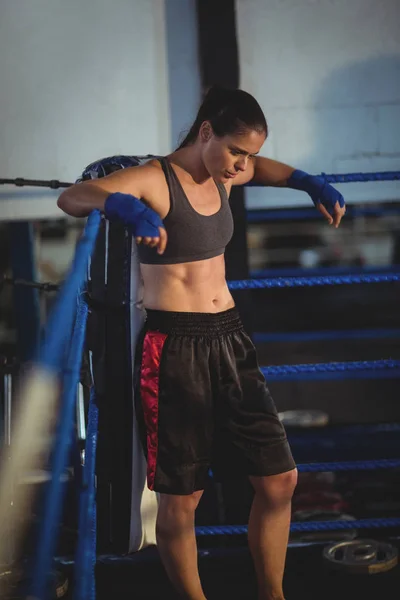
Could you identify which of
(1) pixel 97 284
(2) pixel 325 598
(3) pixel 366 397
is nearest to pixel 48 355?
(1) pixel 97 284

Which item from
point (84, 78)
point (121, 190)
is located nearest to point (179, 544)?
point (121, 190)

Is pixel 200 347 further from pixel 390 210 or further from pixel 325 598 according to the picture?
pixel 390 210

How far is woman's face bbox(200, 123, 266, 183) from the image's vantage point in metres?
1.78

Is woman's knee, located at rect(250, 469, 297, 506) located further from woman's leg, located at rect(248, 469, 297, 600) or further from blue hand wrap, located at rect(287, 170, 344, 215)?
blue hand wrap, located at rect(287, 170, 344, 215)

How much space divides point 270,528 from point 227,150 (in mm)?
873

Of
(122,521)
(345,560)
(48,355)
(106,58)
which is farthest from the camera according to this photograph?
(106,58)

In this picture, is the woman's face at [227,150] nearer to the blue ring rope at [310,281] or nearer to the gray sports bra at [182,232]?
the gray sports bra at [182,232]

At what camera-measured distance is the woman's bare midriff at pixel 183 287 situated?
1.83 metres

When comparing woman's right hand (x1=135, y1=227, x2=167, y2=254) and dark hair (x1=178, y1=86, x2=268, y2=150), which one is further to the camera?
dark hair (x1=178, y1=86, x2=268, y2=150)

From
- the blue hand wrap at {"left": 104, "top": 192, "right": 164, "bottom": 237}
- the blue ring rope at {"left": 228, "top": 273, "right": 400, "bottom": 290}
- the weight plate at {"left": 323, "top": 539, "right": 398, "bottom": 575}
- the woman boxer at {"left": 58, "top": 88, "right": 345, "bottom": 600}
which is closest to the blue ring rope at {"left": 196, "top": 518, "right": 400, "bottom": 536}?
the weight plate at {"left": 323, "top": 539, "right": 398, "bottom": 575}

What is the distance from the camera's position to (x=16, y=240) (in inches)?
128

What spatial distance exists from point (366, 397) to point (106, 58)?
261 centimetres

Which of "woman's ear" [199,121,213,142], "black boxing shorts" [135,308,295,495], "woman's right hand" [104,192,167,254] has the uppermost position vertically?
"woman's ear" [199,121,213,142]

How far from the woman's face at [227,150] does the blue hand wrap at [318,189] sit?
1.08 ft
